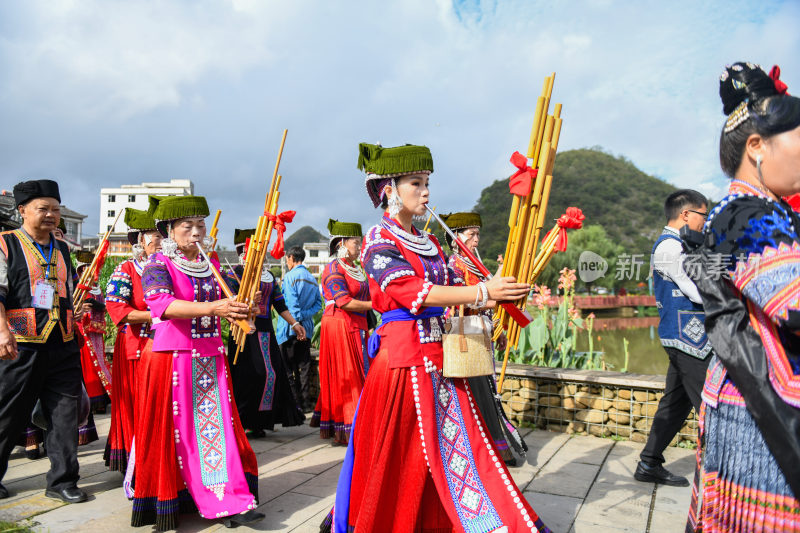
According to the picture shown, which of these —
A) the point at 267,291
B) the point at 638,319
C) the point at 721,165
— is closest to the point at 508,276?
the point at 721,165

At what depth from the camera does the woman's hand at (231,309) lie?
9.71 feet

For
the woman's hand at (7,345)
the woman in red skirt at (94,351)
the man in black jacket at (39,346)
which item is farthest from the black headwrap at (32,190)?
the woman in red skirt at (94,351)

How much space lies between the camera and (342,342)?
529cm

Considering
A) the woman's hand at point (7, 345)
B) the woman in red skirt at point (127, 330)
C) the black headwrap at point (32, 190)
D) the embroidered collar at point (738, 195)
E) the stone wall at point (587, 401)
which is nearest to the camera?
the embroidered collar at point (738, 195)

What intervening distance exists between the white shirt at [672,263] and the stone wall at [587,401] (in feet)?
5.06

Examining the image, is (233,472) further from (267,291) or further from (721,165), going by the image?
(721,165)

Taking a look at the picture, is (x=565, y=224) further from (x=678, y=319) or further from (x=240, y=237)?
(x=240, y=237)

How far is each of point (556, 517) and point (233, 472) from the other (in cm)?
184

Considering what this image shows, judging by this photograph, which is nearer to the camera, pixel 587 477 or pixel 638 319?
pixel 587 477

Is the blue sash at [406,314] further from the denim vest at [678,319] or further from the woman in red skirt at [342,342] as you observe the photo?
the woman in red skirt at [342,342]

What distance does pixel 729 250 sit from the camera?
5.32ft

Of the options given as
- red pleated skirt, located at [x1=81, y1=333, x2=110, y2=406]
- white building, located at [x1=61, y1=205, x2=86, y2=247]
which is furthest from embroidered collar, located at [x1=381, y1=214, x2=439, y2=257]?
white building, located at [x1=61, y1=205, x2=86, y2=247]

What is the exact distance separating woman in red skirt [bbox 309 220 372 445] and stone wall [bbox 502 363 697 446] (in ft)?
4.73

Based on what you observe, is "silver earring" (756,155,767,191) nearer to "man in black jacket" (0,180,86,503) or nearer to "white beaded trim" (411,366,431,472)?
"white beaded trim" (411,366,431,472)
